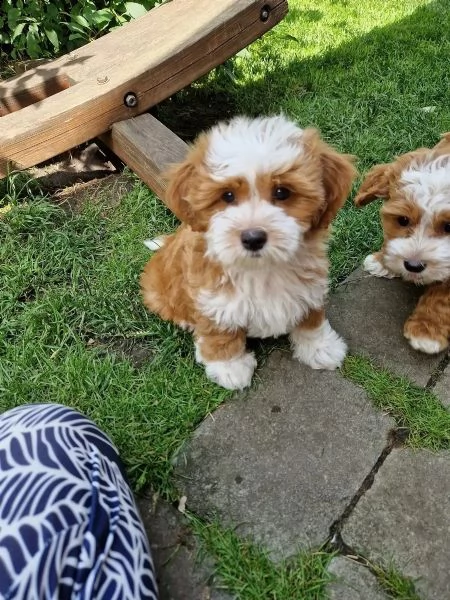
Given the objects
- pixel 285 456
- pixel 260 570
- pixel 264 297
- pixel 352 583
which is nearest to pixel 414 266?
pixel 264 297

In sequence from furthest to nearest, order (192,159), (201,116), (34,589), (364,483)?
1. (201,116)
2. (364,483)
3. (192,159)
4. (34,589)

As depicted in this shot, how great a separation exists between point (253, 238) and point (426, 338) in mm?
1322

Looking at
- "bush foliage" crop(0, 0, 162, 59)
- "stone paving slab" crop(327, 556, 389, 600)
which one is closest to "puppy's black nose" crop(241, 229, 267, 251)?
"stone paving slab" crop(327, 556, 389, 600)

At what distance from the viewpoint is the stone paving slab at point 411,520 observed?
2.22 m

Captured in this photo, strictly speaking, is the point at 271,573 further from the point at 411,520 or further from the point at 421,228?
the point at 421,228

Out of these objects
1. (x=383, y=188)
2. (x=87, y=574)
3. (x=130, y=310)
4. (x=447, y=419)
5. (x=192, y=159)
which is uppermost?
(x=192, y=159)

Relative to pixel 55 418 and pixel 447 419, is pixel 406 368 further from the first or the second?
pixel 55 418

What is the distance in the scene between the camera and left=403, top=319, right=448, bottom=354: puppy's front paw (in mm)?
2898

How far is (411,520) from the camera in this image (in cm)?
237

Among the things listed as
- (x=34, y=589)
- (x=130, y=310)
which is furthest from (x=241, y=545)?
(x=130, y=310)

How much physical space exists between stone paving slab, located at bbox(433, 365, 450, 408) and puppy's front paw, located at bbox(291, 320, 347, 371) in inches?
19.8

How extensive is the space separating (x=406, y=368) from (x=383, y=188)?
97cm

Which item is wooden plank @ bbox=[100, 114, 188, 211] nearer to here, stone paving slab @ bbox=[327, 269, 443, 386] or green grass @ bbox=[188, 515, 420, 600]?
stone paving slab @ bbox=[327, 269, 443, 386]

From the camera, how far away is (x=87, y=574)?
1.93 meters
